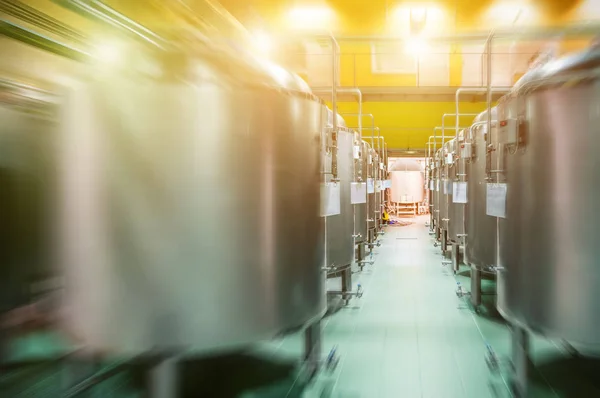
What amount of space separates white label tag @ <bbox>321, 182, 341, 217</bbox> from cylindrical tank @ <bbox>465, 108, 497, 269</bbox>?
1.47m

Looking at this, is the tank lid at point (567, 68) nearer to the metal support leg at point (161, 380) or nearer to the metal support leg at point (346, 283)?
the metal support leg at point (161, 380)

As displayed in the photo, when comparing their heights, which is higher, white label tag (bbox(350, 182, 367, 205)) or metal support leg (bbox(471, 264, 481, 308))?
white label tag (bbox(350, 182, 367, 205))

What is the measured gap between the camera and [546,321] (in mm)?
1682

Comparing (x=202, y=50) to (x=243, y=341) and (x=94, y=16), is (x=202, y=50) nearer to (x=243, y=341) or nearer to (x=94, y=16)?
(x=94, y=16)

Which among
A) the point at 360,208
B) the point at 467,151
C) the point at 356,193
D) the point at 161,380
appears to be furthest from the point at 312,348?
the point at 360,208

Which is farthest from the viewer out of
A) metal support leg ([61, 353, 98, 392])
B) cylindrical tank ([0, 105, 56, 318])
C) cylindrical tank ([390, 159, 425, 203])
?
cylindrical tank ([390, 159, 425, 203])

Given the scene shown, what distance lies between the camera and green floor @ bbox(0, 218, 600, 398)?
2.12 metres

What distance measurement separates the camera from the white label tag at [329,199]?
2111 millimetres

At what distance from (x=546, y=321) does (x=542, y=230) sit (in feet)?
1.22

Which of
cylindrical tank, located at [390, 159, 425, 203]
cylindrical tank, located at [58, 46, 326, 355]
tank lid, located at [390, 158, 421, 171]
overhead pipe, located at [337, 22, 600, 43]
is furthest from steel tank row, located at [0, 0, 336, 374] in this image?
tank lid, located at [390, 158, 421, 171]

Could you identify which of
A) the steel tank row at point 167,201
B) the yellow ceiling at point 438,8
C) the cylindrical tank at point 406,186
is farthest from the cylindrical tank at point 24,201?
the cylindrical tank at point 406,186

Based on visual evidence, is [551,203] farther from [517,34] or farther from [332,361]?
[332,361]

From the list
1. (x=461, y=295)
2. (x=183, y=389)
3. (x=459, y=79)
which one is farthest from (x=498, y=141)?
(x=459, y=79)

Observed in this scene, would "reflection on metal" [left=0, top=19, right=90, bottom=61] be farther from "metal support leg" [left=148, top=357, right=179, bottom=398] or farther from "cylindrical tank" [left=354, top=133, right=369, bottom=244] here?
"cylindrical tank" [left=354, top=133, right=369, bottom=244]
